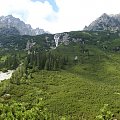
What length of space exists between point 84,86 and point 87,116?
56.3m

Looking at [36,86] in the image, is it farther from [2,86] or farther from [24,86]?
[2,86]

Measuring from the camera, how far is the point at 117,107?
151000mm

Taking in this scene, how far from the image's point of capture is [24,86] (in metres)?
190

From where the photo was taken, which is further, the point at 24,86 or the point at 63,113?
the point at 24,86

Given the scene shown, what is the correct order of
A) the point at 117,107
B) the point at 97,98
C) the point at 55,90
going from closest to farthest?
the point at 117,107, the point at 97,98, the point at 55,90

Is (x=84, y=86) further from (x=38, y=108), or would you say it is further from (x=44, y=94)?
(x=38, y=108)

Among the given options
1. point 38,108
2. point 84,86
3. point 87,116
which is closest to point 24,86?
point 84,86

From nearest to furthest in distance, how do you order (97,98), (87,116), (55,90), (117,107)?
(87,116) → (117,107) → (97,98) → (55,90)

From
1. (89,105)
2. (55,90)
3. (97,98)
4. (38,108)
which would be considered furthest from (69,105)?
(38,108)

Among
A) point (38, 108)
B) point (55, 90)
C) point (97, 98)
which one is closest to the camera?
point (38, 108)

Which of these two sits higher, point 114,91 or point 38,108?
point 38,108

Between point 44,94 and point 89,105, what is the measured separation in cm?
3022

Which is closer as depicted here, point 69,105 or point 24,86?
point 69,105

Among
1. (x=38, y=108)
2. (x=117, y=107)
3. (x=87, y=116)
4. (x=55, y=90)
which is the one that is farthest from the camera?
(x=55, y=90)
